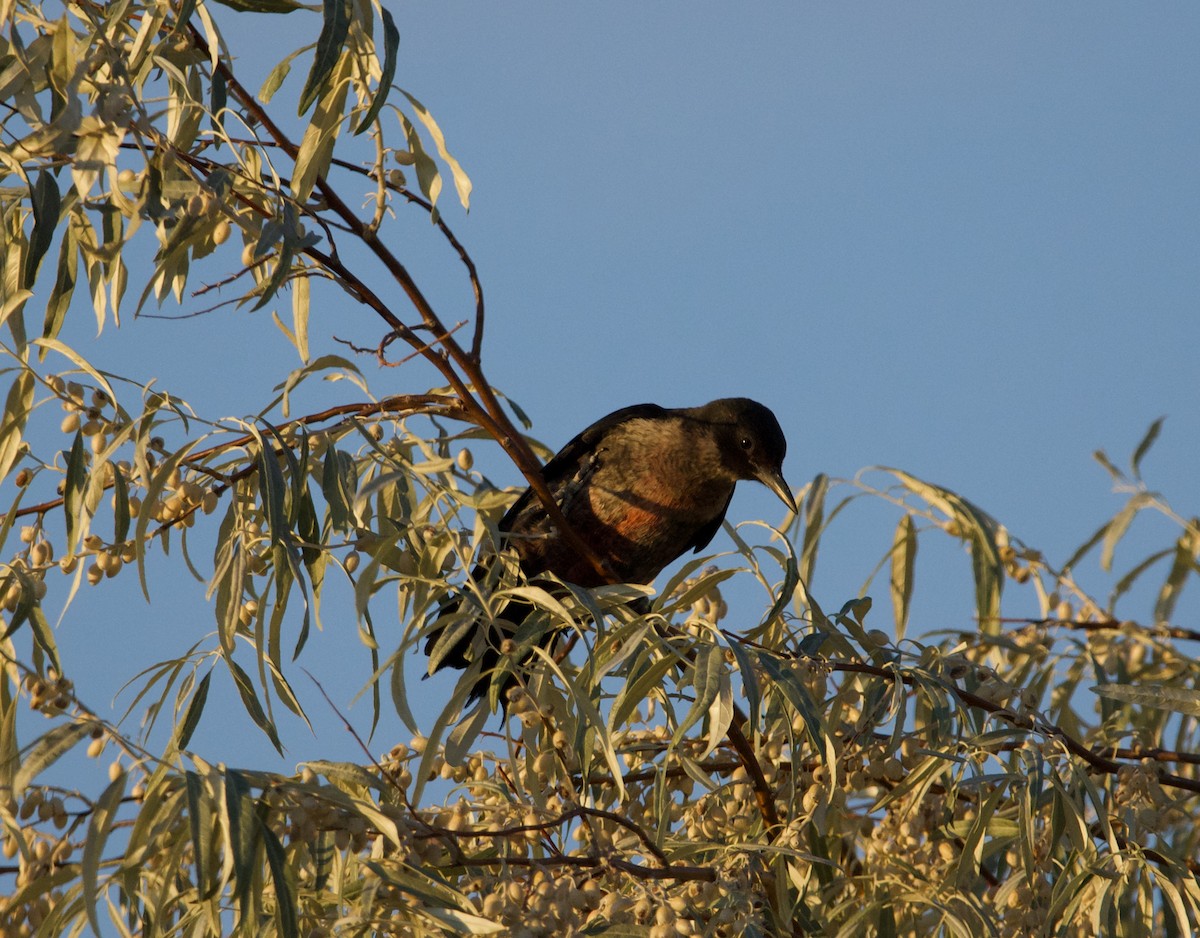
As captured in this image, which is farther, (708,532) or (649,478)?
(708,532)

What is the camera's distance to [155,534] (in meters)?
2.72

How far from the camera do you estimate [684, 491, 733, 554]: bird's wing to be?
517 centimetres

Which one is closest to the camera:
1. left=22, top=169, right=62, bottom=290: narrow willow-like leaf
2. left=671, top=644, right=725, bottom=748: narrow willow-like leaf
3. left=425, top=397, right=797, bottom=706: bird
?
left=671, top=644, right=725, bottom=748: narrow willow-like leaf

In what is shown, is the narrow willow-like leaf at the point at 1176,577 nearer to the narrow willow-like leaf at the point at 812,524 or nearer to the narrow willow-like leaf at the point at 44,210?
the narrow willow-like leaf at the point at 812,524

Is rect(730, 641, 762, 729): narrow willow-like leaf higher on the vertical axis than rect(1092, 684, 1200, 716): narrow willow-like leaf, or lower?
higher

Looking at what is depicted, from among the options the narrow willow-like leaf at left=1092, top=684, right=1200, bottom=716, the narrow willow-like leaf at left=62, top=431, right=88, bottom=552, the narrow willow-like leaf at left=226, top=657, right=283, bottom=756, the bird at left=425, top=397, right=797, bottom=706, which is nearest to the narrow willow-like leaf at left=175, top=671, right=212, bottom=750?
the narrow willow-like leaf at left=226, top=657, right=283, bottom=756

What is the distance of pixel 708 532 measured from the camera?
5.28 meters

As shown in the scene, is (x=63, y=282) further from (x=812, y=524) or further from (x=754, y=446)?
(x=754, y=446)

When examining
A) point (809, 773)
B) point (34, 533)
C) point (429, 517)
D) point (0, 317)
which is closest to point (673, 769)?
point (809, 773)

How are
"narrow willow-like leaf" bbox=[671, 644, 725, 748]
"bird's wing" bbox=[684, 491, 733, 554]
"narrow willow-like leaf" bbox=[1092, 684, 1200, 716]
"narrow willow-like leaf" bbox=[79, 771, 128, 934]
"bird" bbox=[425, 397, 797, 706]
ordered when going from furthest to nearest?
"bird's wing" bbox=[684, 491, 733, 554]
"bird" bbox=[425, 397, 797, 706]
"narrow willow-like leaf" bbox=[1092, 684, 1200, 716]
"narrow willow-like leaf" bbox=[671, 644, 725, 748]
"narrow willow-like leaf" bbox=[79, 771, 128, 934]

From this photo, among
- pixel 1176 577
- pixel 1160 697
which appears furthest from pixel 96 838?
pixel 1176 577

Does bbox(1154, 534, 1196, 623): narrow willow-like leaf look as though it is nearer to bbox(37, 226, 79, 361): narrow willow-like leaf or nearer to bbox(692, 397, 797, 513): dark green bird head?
bbox(692, 397, 797, 513): dark green bird head

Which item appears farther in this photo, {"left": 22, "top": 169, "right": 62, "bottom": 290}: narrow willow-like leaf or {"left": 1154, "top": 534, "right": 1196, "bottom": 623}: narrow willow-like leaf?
{"left": 1154, "top": 534, "right": 1196, "bottom": 623}: narrow willow-like leaf

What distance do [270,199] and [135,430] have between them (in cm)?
53
